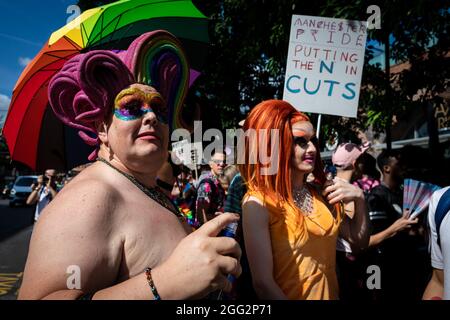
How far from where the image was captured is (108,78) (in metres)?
1.27

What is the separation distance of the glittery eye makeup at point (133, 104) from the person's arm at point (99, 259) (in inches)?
12.3

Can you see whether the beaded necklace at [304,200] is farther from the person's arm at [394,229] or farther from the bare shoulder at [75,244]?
the person's arm at [394,229]

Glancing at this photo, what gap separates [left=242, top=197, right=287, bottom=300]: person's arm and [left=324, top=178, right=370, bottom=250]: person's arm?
1.31ft

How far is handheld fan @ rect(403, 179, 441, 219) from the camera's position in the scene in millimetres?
2227

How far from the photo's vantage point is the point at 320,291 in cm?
156

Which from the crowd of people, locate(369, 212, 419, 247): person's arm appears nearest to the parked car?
locate(369, 212, 419, 247): person's arm

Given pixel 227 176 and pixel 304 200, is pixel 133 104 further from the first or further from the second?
pixel 227 176

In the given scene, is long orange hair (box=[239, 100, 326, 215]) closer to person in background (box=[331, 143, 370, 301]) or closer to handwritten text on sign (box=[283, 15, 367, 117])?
person in background (box=[331, 143, 370, 301])

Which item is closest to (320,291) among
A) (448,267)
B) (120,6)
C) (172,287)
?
(448,267)

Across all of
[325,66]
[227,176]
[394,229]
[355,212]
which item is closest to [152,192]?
[355,212]

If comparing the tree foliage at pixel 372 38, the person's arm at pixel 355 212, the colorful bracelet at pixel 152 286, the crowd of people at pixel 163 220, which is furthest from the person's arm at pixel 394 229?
the colorful bracelet at pixel 152 286
